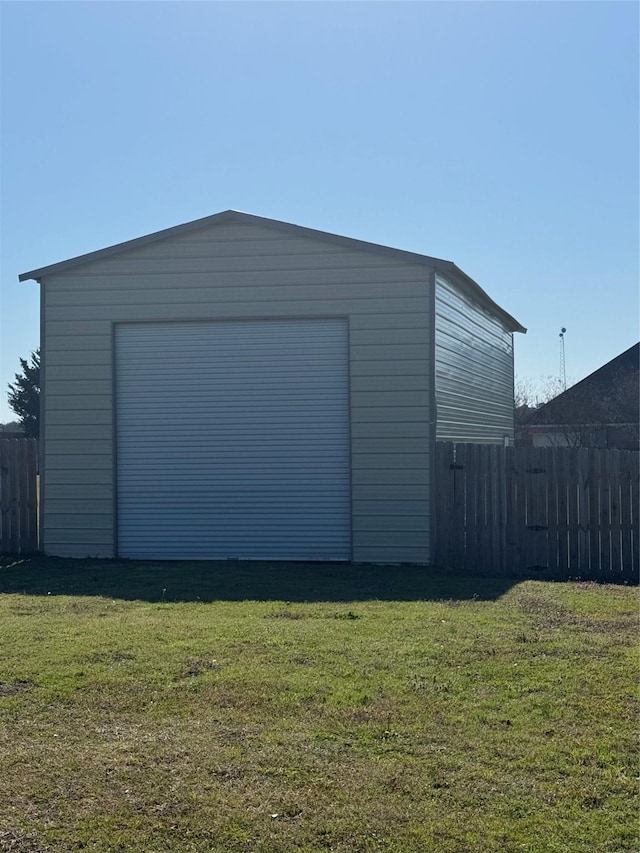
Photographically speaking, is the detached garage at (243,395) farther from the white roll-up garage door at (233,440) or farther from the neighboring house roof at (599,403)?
the neighboring house roof at (599,403)

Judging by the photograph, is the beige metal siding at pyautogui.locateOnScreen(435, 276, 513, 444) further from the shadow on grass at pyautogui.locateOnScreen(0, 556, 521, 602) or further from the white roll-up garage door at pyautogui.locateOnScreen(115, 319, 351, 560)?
the shadow on grass at pyautogui.locateOnScreen(0, 556, 521, 602)

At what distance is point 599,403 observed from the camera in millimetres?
31234

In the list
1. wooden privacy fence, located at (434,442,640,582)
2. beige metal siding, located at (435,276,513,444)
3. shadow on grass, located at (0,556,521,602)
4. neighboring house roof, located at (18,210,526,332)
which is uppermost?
neighboring house roof, located at (18,210,526,332)

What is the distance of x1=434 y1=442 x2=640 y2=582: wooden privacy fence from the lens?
12945 mm

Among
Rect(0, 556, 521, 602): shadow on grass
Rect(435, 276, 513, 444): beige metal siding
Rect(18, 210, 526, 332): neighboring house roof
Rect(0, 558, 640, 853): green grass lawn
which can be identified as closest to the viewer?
Rect(0, 558, 640, 853): green grass lawn

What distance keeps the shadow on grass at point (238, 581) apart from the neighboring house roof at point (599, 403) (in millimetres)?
18472

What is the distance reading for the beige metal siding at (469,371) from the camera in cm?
1505

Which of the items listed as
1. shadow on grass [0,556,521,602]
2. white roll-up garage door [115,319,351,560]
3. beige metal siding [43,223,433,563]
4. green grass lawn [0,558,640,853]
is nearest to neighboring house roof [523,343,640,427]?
beige metal siding [43,223,433,563]

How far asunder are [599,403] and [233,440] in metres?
19.4

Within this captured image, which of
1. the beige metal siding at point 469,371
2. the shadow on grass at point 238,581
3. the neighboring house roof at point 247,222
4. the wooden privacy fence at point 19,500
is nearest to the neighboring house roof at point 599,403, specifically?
the beige metal siding at point 469,371

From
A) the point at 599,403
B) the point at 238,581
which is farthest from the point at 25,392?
the point at 238,581

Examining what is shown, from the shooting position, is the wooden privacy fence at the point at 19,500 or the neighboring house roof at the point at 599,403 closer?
the wooden privacy fence at the point at 19,500

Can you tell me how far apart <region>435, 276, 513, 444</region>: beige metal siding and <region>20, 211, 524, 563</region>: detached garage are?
12 cm

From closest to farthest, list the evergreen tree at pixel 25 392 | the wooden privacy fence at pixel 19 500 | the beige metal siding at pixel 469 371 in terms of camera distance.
→ 1. the beige metal siding at pixel 469 371
2. the wooden privacy fence at pixel 19 500
3. the evergreen tree at pixel 25 392
